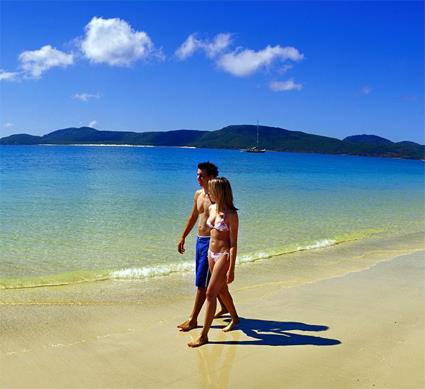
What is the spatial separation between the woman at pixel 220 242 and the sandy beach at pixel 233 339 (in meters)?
0.43

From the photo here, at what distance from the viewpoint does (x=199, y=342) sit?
16.8 ft

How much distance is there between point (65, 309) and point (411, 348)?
4.22 meters

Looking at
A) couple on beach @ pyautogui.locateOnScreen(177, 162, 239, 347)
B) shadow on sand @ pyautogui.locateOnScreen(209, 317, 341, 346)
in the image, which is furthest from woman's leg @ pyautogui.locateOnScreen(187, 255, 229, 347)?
shadow on sand @ pyautogui.locateOnScreen(209, 317, 341, 346)

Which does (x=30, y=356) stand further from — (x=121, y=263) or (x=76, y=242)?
(x=76, y=242)

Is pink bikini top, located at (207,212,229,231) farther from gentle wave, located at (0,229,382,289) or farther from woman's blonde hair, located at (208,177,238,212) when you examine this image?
gentle wave, located at (0,229,382,289)

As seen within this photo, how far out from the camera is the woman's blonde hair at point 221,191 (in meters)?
5.19

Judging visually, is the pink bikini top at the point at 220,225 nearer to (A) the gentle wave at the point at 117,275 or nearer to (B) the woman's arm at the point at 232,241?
(B) the woman's arm at the point at 232,241

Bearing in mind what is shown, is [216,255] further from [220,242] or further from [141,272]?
[141,272]

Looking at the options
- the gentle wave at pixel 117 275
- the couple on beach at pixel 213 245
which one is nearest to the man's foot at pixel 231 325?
the couple on beach at pixel 213 245

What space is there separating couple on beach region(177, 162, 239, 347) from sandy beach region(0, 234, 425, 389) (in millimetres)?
243

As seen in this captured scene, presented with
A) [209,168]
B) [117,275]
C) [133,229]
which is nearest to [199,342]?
[209,168]

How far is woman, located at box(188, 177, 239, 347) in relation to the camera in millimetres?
5207

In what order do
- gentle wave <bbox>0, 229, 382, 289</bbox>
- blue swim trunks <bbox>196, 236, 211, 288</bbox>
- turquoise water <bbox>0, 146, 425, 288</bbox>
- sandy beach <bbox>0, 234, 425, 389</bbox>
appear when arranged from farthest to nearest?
turquoise water <bbox>0, 146, 425, 288</bbox> < gentle wave <bbox>0, 229, 382, 289</bbox> < blue swim trunks <bbox>196, 236, 211, 288</bbox> < sandy beach <bbox>0, 234, 425, 389</bbox>

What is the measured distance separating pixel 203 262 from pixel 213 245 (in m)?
0.32
